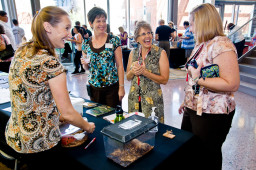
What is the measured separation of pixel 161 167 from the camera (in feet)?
3.09

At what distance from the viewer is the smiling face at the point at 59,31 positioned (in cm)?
88

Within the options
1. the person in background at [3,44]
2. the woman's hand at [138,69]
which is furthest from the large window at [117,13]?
the woman's hand at [138,69]

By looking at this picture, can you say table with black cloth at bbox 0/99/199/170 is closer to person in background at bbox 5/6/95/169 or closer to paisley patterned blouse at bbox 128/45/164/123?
person in background at bbox 5/6/95/169

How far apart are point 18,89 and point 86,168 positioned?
0.48 m

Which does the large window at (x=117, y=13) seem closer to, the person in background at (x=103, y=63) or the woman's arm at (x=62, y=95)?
the person in background at (x=103, y=63)

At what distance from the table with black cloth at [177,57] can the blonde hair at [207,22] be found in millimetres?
5998

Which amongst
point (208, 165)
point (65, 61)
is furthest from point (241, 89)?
point (65, 61)

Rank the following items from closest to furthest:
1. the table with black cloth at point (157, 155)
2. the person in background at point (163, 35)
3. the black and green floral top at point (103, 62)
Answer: the table with black cloth at point (157, 155) → the black and green floral top at point (103, 62) → the person in background at point (163, 35)

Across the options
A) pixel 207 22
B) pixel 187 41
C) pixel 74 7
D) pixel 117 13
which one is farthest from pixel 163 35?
pixel 207 22

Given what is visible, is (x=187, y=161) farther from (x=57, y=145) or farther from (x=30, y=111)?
(x=30, y=111)

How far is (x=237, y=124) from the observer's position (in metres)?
2.85

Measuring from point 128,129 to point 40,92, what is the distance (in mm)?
438

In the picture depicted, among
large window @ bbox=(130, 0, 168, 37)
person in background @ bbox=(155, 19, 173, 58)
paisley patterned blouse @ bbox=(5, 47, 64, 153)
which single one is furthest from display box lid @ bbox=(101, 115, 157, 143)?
large window @ bbox=(130, 0, 168, 37)

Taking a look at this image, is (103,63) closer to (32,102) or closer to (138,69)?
(138,69)
